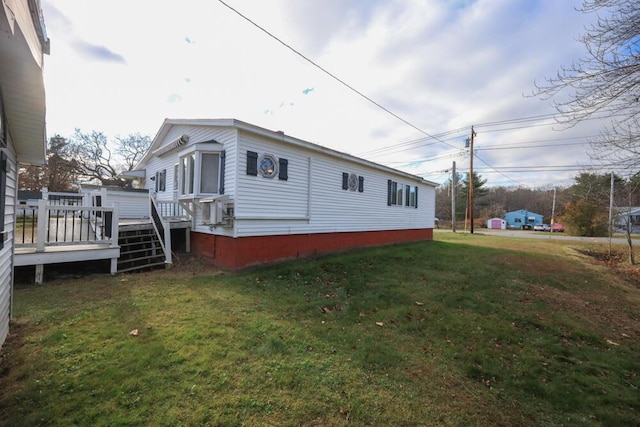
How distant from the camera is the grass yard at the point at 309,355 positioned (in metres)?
2.33

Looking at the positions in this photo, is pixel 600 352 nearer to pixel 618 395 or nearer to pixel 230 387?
pixel 618 395

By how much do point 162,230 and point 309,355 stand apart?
6602mm

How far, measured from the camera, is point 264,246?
306 inches

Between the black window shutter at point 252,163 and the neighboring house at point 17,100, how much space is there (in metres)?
3.90

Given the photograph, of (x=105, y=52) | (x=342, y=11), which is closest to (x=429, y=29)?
(x=342, y=11)

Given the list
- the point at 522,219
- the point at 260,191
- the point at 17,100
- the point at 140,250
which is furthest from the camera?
the point at 522,219

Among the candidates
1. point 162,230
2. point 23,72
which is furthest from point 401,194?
point 23,72

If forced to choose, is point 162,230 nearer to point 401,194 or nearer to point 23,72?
point 23,72

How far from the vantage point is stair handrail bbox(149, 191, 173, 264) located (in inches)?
291

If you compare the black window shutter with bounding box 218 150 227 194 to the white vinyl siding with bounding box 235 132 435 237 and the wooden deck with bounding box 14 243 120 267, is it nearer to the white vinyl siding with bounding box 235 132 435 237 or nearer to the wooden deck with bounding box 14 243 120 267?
the white vinyl siding with bounding box 235 132 435 237

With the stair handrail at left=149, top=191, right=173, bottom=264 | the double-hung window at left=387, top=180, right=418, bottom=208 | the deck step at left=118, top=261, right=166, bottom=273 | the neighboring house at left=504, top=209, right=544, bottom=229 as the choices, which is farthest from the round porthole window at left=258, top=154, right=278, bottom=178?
the neighboring house at left=504, top=209, right=544, bottom=229

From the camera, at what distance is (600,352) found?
3.87m

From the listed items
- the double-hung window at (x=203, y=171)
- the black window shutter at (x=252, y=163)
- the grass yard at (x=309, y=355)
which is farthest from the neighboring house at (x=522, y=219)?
the double-hung window at (x=203, y=171)

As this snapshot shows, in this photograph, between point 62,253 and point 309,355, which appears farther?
point 62,253
